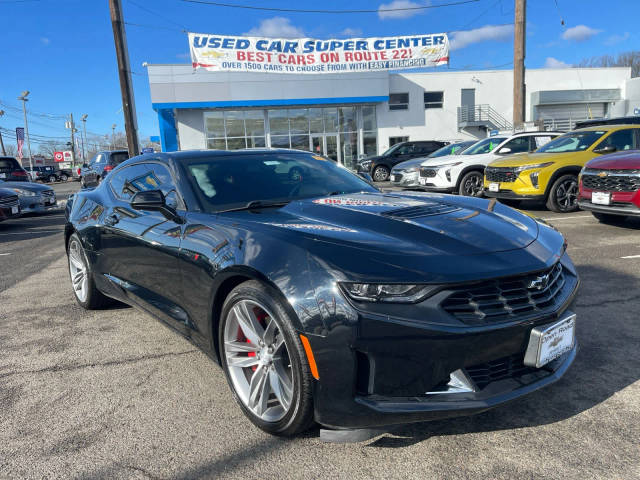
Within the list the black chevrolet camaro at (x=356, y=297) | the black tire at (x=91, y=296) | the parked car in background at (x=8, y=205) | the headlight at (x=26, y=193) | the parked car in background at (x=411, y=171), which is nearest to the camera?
the black chevrolet camaro at (x=356, y=297)

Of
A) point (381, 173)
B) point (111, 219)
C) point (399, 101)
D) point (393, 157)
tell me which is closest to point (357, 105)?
point (399, 101)

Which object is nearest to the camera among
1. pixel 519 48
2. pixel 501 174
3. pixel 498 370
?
pixel 498 370

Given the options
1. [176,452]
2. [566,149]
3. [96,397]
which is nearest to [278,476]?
[176,452]

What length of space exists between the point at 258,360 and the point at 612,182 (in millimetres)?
6154

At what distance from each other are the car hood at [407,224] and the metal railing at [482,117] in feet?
94.0

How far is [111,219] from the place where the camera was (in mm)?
3779

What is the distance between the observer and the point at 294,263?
2.04 metres

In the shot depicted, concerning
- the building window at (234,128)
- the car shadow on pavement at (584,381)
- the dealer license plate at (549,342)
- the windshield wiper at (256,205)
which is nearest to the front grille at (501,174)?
the car shadow on pavement at (584,381)

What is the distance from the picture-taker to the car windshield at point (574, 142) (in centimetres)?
863

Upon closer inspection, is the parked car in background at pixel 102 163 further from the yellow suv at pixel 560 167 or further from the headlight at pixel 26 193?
the yellow suv at pixel 560 167

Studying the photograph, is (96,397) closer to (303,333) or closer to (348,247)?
(303,333)

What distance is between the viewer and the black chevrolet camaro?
1846 millimetres

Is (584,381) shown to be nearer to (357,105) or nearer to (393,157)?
(393,157)

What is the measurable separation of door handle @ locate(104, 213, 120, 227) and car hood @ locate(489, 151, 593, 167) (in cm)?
736
